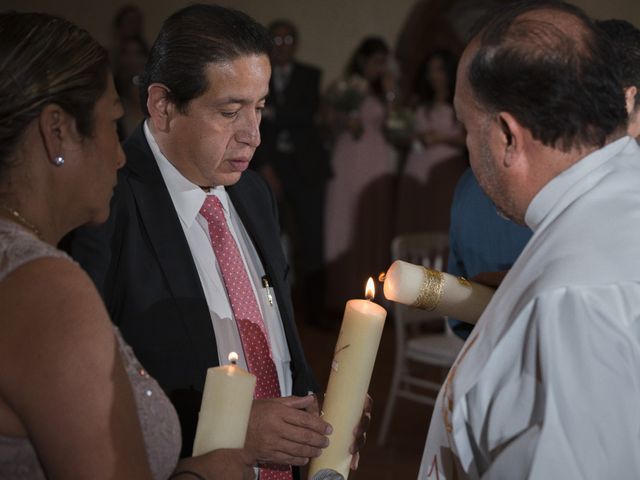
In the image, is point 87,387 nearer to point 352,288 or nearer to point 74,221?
point 74,221

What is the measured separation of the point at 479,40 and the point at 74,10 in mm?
8466

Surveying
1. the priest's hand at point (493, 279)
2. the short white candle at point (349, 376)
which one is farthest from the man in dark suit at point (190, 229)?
the priest's hand at point (493, 279)

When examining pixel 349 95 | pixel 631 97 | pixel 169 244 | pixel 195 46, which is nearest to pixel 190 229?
pixel 169 244

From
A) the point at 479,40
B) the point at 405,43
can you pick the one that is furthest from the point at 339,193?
the point at 479,40

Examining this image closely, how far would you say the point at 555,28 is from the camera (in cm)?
140

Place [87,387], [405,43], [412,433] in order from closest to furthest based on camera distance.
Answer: [87,387] → [412,433] → [405,43]

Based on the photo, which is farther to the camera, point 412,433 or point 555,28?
point 412,433

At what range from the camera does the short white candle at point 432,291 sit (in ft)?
5.43

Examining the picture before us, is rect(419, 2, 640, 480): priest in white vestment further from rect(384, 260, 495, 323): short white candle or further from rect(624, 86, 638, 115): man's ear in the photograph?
rect(624, 86, 638, 115): man's ear

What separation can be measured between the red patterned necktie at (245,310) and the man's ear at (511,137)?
2.53ft

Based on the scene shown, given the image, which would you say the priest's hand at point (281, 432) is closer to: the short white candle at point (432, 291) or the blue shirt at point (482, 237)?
the short white candle at point (432, 291)

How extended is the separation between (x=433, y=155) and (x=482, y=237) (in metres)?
5.16

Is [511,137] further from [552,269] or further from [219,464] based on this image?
[219,464]

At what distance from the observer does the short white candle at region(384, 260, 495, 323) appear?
1.65 m
